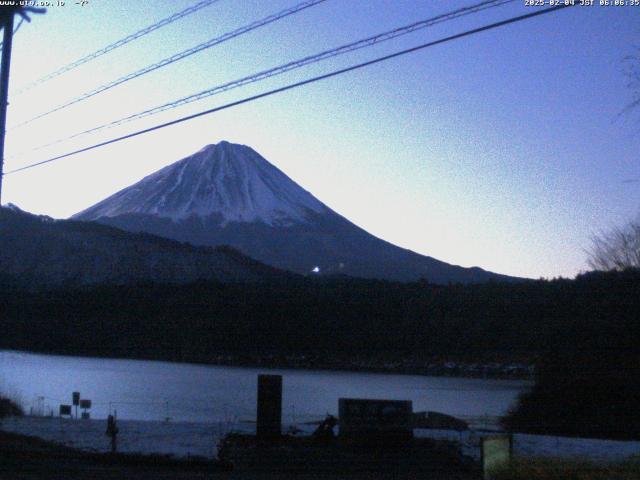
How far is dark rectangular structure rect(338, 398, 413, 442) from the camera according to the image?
22234 mm

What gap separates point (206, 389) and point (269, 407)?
837 inches

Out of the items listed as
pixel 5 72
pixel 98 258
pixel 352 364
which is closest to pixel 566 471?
pixel 5 72

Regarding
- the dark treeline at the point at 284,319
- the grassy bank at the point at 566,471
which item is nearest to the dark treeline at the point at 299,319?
the dark treeline at the point at 284,319

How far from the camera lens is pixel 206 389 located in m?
43.2

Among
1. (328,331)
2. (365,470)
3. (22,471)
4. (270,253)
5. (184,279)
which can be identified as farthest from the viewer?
(270,253)

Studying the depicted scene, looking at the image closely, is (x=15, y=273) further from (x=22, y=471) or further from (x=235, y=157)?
(x=22, y=471)

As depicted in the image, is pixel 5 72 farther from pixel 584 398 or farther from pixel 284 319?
pixel 284 319

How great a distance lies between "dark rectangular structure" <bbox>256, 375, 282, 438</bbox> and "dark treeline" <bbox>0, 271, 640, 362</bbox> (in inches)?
1088

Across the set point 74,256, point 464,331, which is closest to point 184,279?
point 74,256

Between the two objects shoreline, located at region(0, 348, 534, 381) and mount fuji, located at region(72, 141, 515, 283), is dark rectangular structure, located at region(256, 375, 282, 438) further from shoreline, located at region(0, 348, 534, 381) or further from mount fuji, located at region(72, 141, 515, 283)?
mount fuji, located at region(72, 141, 515, 283)

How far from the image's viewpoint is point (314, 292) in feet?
270

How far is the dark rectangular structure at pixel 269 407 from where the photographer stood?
72.9ft

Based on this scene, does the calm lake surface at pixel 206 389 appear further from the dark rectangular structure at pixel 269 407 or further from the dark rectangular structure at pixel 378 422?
the dark rectangular structure at pixel 378 422

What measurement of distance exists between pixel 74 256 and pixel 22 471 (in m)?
91.0
